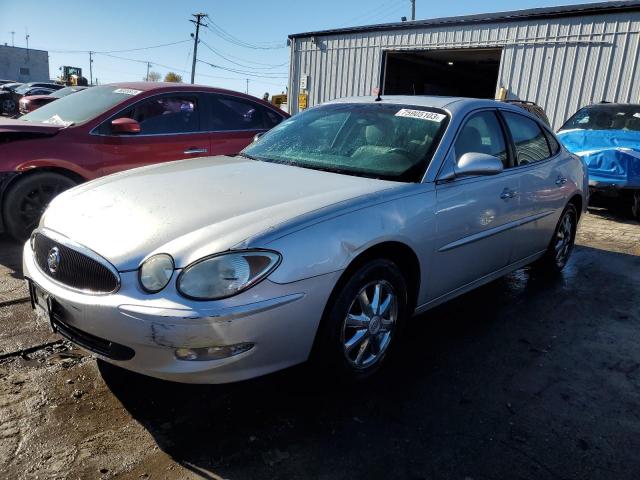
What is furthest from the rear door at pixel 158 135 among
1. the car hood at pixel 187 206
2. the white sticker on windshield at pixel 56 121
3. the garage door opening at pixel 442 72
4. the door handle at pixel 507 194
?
the garage door opening at pixel 442 72

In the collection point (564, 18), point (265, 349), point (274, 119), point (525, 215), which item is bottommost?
point (265, 349)

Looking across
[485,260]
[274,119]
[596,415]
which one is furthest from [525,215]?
[274,119]

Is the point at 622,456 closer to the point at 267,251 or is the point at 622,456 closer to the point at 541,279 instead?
the point at 267,251

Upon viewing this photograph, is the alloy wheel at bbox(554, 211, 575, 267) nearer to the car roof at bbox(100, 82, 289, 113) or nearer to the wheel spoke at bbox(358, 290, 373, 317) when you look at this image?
the wheel spoke at bbox(358, 290, 373, 317)

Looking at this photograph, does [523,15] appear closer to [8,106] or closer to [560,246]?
[560,246]

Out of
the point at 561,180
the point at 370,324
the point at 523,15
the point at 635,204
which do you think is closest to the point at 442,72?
the point at 523,15

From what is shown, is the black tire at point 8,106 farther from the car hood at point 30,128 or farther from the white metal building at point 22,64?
the white metal building at point 22,64

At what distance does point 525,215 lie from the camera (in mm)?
3830

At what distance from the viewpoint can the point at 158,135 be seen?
17.7ft

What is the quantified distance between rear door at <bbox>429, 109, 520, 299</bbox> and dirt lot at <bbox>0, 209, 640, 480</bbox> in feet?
1.60

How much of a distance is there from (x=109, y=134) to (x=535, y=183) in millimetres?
3949

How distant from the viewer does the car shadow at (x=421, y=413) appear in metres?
2.17

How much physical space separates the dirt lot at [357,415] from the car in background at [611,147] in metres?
4.58

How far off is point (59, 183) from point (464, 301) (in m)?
3.79
